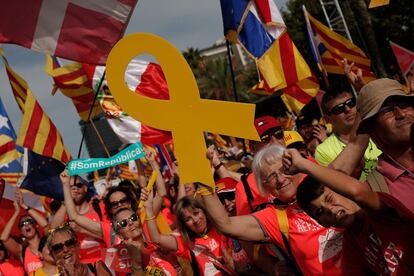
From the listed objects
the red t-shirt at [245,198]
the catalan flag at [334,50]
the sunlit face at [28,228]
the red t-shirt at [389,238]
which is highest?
the red t-shirt at [389,238]

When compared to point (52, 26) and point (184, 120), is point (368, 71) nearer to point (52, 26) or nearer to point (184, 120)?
point (52, 26)

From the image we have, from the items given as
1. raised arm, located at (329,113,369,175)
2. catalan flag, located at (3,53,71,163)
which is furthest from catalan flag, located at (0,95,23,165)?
raised arm, located at (329,113,369,175)

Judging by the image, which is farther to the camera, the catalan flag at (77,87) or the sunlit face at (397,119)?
the catalan flag at (77,87)

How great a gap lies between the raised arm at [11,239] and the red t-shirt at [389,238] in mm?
5216

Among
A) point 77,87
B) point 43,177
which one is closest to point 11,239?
point 43,177

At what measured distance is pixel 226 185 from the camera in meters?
4.56

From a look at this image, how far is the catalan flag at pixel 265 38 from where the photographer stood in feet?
22.0

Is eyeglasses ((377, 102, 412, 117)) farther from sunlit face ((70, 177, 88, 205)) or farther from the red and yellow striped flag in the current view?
the red and yellow striped flag

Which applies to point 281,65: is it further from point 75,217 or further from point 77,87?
point 77,87

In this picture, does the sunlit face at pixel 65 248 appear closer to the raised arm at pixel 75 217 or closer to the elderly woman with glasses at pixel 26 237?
the raised arm at pixel 75 217

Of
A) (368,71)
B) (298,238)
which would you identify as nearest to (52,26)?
(298,238)

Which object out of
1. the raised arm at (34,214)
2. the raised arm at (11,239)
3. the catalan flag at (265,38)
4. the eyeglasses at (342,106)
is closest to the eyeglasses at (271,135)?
the eyeglasses at (342,106)

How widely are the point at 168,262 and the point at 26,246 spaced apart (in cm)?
296

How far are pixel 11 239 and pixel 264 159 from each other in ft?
15.9
